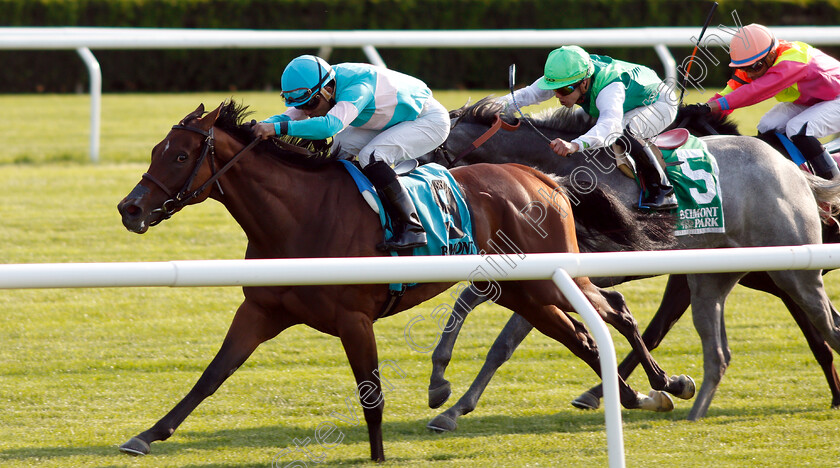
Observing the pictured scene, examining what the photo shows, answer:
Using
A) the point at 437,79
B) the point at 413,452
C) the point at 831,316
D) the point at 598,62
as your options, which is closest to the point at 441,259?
the point at 413,452

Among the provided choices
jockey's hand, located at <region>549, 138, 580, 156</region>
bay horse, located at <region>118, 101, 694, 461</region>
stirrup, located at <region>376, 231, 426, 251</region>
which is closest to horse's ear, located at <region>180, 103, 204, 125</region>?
bay horse, located at <region>118, 101, 694, 461</region>

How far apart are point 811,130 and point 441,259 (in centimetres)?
306

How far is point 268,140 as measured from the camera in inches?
152

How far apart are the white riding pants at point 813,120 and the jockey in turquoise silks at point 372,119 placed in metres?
1.85

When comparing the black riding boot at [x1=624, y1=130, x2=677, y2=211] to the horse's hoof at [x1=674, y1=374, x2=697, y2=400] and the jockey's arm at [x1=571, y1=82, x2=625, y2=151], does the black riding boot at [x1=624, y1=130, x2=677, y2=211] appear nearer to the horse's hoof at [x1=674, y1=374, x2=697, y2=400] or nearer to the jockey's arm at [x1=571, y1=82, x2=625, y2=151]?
the jockey's arm at [x1=571, y1=82, x2=625, y2=151]

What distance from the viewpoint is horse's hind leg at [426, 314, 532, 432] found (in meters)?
4.09

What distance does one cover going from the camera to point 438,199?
389cm

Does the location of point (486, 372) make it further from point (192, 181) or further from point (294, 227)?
point (192, 181)

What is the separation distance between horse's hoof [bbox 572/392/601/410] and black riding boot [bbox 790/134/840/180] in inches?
62.0

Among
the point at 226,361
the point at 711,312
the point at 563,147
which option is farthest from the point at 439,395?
the point at 711,312

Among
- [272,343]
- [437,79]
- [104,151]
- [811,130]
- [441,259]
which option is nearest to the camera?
[441,259]

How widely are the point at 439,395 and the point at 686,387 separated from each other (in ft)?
3.33

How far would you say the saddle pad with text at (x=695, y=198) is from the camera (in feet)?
14.6

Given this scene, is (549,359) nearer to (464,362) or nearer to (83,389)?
(464,362)
